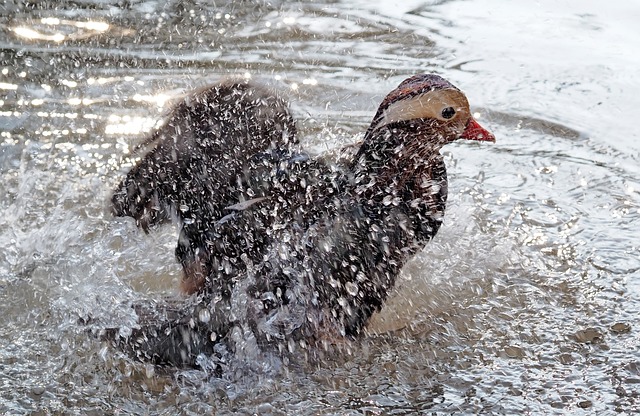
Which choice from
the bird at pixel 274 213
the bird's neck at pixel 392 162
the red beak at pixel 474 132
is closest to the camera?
the bird at pixel 274 213

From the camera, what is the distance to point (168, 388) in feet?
10.1

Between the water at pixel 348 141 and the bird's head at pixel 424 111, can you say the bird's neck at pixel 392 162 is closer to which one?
the bird's head at pixel 424 111

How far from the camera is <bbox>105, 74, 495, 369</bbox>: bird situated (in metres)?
3.06

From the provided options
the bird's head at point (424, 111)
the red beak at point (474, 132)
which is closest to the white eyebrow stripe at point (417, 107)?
the bird's head at point (424, 111)

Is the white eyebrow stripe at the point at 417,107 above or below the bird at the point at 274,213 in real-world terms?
above

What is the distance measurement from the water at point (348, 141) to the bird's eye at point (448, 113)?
0.69 meters

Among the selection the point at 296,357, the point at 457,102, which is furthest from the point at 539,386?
the point at 457,102

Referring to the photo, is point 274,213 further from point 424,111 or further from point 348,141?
point 348,141

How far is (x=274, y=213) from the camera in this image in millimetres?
3172

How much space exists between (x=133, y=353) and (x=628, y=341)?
172cm

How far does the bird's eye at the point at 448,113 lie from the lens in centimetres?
338

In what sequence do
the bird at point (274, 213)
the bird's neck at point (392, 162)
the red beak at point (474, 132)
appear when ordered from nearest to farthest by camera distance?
the bird at point (274, 213) → the bird's neck at point (392, 162) → the red beak at point (474, 132)

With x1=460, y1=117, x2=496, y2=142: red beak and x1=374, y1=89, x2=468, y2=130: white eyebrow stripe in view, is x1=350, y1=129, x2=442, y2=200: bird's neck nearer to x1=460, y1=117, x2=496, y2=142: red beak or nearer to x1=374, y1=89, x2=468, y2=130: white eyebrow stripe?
x1=374, y1=89, x2=468, y2=130: white eyebrow stripe

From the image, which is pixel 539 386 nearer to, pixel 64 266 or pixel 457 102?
pixel 457 102
